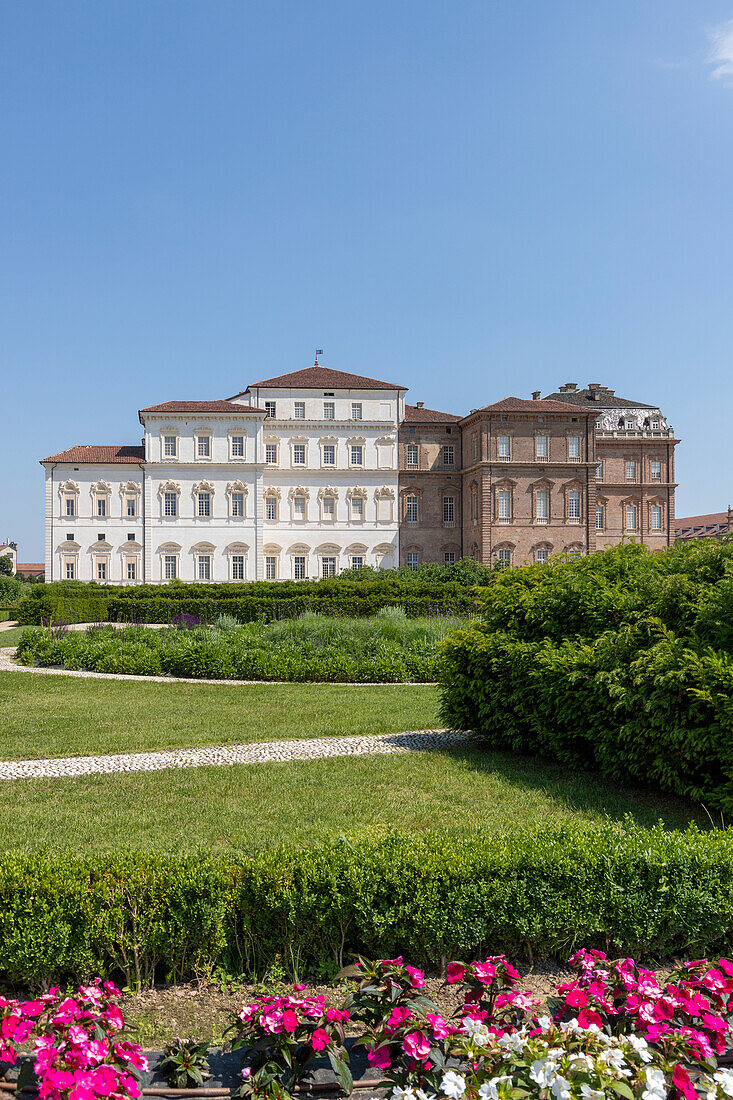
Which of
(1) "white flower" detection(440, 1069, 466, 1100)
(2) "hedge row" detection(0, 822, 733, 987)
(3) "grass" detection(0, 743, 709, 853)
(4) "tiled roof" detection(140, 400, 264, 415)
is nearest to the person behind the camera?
(1) "white flower" detection(440, 1069, 466, 1100)

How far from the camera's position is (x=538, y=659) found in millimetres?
6672

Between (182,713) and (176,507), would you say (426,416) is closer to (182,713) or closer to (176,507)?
(176,507)

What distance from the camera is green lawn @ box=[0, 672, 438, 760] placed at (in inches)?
313

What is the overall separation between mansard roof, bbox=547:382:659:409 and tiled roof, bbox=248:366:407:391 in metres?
14.6

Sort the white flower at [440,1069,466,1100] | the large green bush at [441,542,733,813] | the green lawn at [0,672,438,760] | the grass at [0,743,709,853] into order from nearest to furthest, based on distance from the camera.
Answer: the white flower at [440,1069,466,1100], the grass at [0,743,709,853], the large green bush at [441,542,733,813], the green lawn at [0,672,438,760]

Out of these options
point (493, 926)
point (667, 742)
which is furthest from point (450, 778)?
point (493, 926)

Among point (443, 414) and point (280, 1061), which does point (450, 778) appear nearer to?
point (280, 1061)

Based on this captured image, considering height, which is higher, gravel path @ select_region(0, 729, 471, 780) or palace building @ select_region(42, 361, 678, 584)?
palace building @ select_region(42, 361, 678, 584)

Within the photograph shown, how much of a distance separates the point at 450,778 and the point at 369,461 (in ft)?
140

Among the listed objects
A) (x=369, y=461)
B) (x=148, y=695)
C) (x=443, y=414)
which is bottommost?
(x=148, y=695)

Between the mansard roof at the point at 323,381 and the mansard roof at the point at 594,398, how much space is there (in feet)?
48.0

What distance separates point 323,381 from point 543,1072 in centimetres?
4742

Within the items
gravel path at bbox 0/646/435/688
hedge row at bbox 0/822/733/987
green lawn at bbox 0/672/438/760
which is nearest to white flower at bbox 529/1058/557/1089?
hedge row at bbox 0/822/733/987

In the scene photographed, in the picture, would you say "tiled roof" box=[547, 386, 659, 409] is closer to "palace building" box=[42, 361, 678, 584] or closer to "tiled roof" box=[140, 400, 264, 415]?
"palace building" box=[42, 361, 678, 584]
